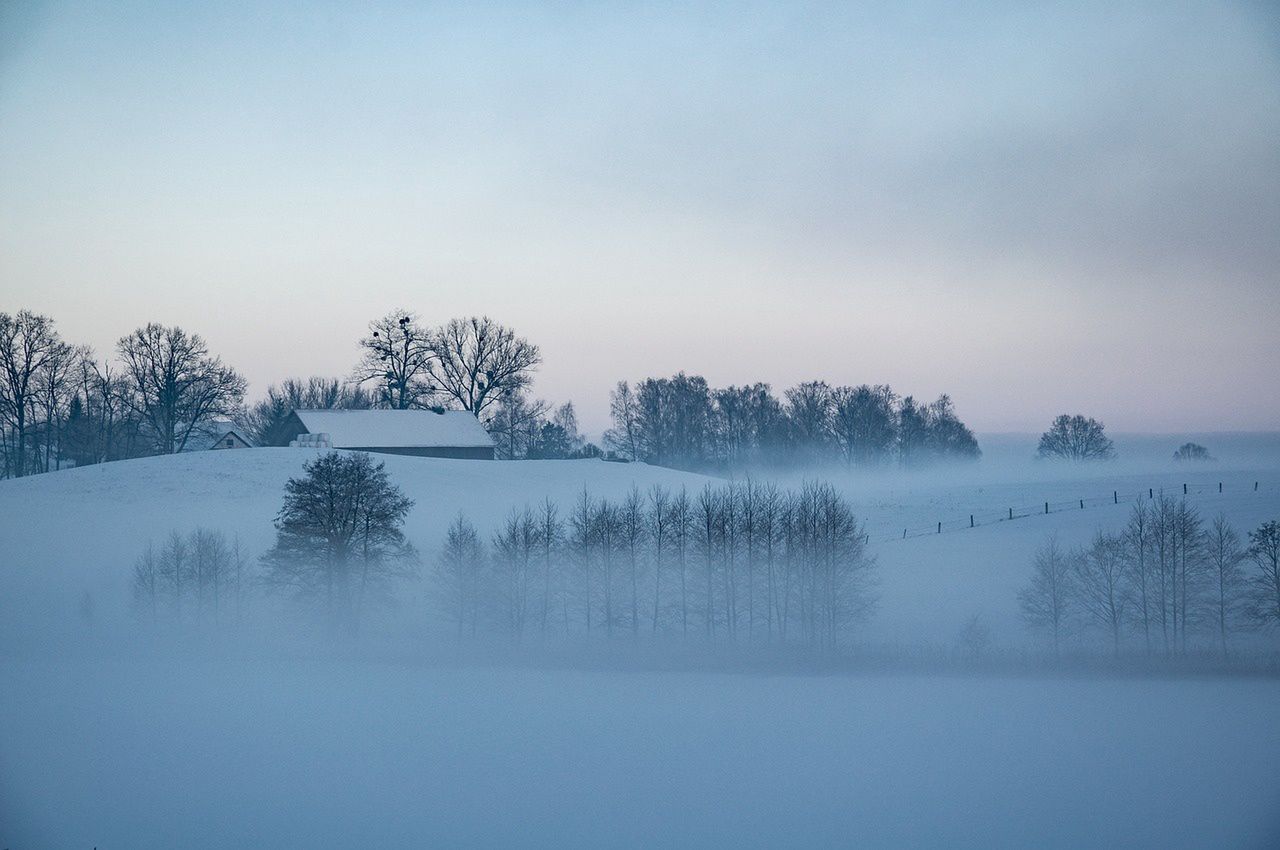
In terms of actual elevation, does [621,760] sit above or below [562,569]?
below

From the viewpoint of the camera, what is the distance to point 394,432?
55.7 m

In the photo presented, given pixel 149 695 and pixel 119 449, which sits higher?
pixel 119 449

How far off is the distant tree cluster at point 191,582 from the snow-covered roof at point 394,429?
69.4ft

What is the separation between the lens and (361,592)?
29547mm

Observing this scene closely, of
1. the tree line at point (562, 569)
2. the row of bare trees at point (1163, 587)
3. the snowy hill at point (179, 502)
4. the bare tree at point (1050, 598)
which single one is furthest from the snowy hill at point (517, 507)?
the tree line at point (562, 569)

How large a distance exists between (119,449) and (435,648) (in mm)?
43017

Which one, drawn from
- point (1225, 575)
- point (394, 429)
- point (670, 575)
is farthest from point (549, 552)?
point (394, 429)

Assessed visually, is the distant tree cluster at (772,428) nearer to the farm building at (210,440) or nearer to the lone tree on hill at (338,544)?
the farm building at (210,440)

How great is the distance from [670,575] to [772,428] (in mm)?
51472

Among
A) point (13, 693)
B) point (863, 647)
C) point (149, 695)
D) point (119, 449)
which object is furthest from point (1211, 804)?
point (119, 449)

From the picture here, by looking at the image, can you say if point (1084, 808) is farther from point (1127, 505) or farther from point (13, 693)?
point (1127, 505)

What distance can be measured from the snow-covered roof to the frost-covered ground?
30248 mm

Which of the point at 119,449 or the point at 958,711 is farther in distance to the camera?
the point at 119,449

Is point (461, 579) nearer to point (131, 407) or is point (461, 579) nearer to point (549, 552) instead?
point (549, 552)
